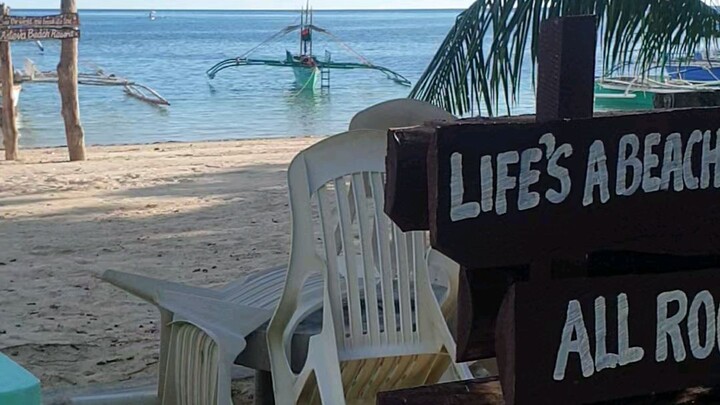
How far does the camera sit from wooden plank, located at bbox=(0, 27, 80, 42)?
1195 cm

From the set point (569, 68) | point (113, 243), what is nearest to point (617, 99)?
point (113, 243)

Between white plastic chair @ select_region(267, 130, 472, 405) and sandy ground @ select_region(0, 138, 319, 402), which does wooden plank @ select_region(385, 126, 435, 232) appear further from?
sandy ground @ select_region(0, 138, 319, 402)

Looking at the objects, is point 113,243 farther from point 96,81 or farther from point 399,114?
point 96,81

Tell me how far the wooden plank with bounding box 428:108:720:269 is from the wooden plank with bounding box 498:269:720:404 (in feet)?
0.22

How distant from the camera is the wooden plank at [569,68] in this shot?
1.59m

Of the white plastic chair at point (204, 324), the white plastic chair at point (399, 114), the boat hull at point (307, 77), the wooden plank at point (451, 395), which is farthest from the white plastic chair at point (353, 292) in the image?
the boat hull at point (307, 77)

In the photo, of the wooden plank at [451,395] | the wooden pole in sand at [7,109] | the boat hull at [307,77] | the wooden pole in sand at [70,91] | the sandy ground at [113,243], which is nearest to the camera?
the wooden plank at [451,395]

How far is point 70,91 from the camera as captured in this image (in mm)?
12438

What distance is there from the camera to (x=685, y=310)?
5.18 ft

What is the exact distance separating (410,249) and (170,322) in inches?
33.8

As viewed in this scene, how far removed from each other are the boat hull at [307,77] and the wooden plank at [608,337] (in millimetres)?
31311

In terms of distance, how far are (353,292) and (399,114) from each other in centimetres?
92

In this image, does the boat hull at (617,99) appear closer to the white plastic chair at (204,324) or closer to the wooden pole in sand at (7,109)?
the wooden pole in sand at (7,109)

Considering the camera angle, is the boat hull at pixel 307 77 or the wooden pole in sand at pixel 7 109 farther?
the boat hull at pixel 307 77
